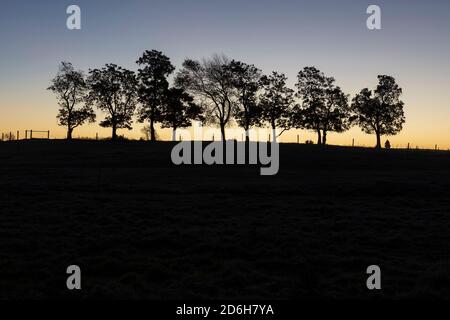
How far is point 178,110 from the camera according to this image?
277 feet

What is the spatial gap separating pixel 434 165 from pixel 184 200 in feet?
130

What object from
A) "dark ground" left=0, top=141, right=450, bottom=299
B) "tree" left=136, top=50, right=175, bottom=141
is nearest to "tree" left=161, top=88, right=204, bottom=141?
"tree" left=136, top=50, right=175, bottom=141

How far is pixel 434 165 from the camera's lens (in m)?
54.8

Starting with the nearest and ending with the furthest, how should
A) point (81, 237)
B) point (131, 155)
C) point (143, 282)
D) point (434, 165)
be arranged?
1. point (143, 282)
2. point (81, 237)
3. point (434, 165)
4. point (131, 155)

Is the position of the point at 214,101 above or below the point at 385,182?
above

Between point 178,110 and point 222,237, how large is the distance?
68.2m

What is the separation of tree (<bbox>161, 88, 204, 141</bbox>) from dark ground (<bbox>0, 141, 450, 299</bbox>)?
48.1m

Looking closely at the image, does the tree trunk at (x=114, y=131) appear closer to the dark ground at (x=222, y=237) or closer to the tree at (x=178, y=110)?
the tree at (x=178, y=110)

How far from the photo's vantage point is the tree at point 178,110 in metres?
83.7

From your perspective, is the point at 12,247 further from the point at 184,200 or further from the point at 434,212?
the point at 434,212

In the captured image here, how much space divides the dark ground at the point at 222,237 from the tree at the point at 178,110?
158ft

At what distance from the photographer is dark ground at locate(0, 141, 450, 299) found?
12.4 m
